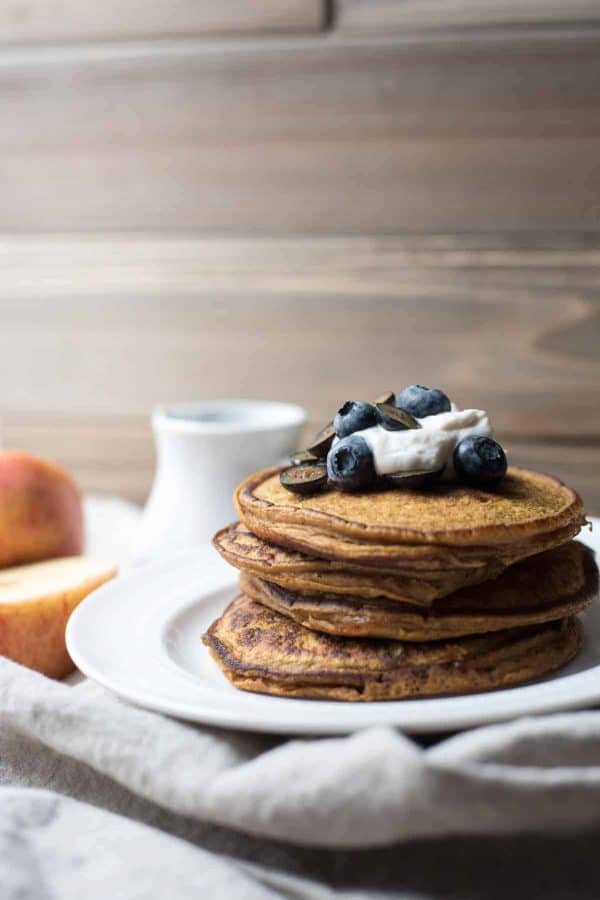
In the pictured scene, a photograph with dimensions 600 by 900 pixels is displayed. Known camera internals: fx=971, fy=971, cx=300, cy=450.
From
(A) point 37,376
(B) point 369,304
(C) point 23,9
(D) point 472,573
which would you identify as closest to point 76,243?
(A) point 37,376

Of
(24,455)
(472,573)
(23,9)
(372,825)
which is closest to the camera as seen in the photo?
(372,825)

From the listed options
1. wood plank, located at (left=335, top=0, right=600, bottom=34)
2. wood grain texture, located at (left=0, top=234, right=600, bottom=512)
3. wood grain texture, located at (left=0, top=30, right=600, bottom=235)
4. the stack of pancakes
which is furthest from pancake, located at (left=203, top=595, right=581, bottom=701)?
wood plank, located at (left=335, top=0, right=600, bottom=34)

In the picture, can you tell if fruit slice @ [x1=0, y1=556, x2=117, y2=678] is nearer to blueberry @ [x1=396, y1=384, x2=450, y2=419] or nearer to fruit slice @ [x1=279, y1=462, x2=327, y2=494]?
fruit slice @ [x1=279, y1=462, x2=327, y2=494]

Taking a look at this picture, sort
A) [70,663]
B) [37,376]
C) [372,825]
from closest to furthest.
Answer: [372,825], [70,663], [37,376]

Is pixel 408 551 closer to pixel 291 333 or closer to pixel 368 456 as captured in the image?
pixel 368 456

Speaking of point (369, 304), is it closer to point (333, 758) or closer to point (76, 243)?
point (76, 243)

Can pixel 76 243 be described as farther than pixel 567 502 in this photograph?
Yes

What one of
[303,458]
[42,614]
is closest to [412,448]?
[303,458]
